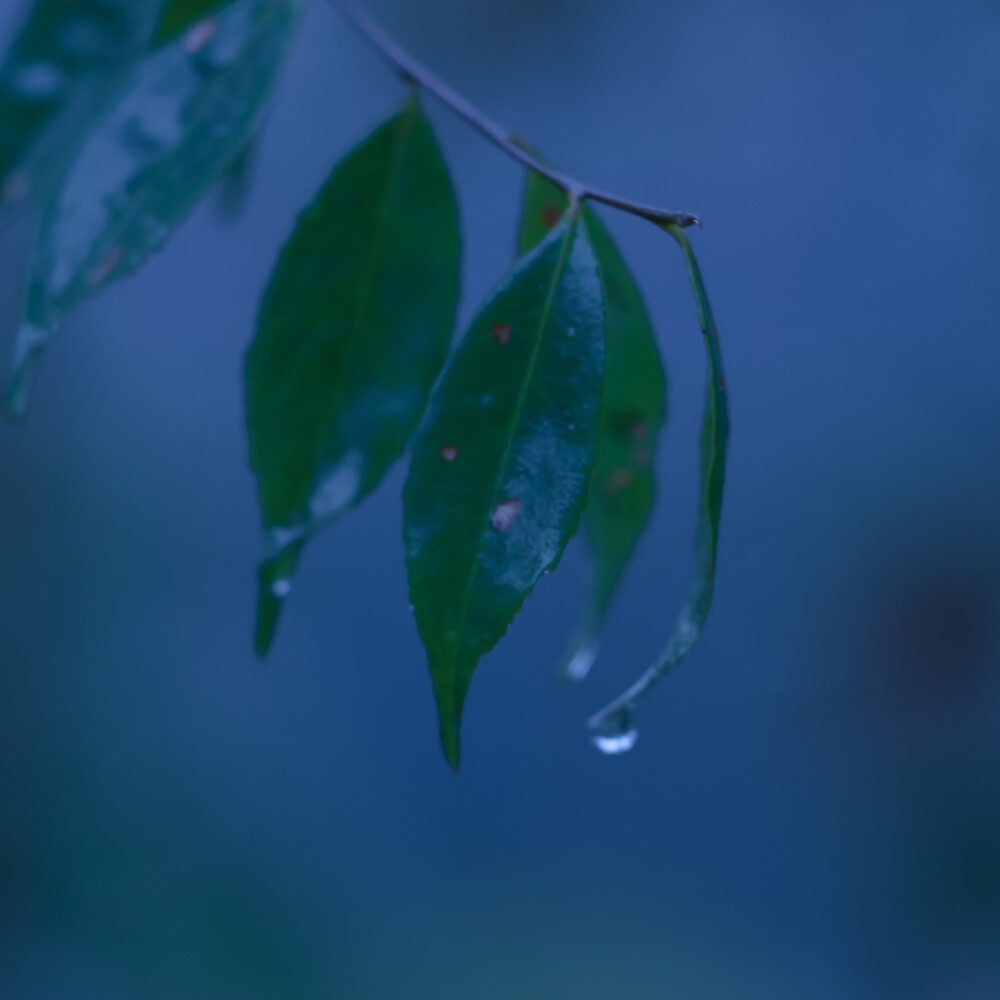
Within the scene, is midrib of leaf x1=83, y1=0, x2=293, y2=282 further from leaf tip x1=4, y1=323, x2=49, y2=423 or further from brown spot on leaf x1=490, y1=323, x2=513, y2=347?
brown spot on leaf x1=490, y1=323, x2=513, y2=347

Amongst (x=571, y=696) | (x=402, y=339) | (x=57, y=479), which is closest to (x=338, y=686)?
(x=571, y=696)

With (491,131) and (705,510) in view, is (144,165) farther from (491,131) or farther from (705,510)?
(705,510)

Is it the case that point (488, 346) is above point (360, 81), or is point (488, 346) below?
below

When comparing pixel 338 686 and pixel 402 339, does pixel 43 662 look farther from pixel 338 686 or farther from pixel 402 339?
pixel 402 339

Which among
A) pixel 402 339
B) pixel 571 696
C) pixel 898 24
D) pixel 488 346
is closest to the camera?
pixel 488 346

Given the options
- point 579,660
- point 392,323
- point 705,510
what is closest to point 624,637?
point 579,660

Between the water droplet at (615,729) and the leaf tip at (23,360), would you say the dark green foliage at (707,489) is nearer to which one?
the water droplet at (615,729)
